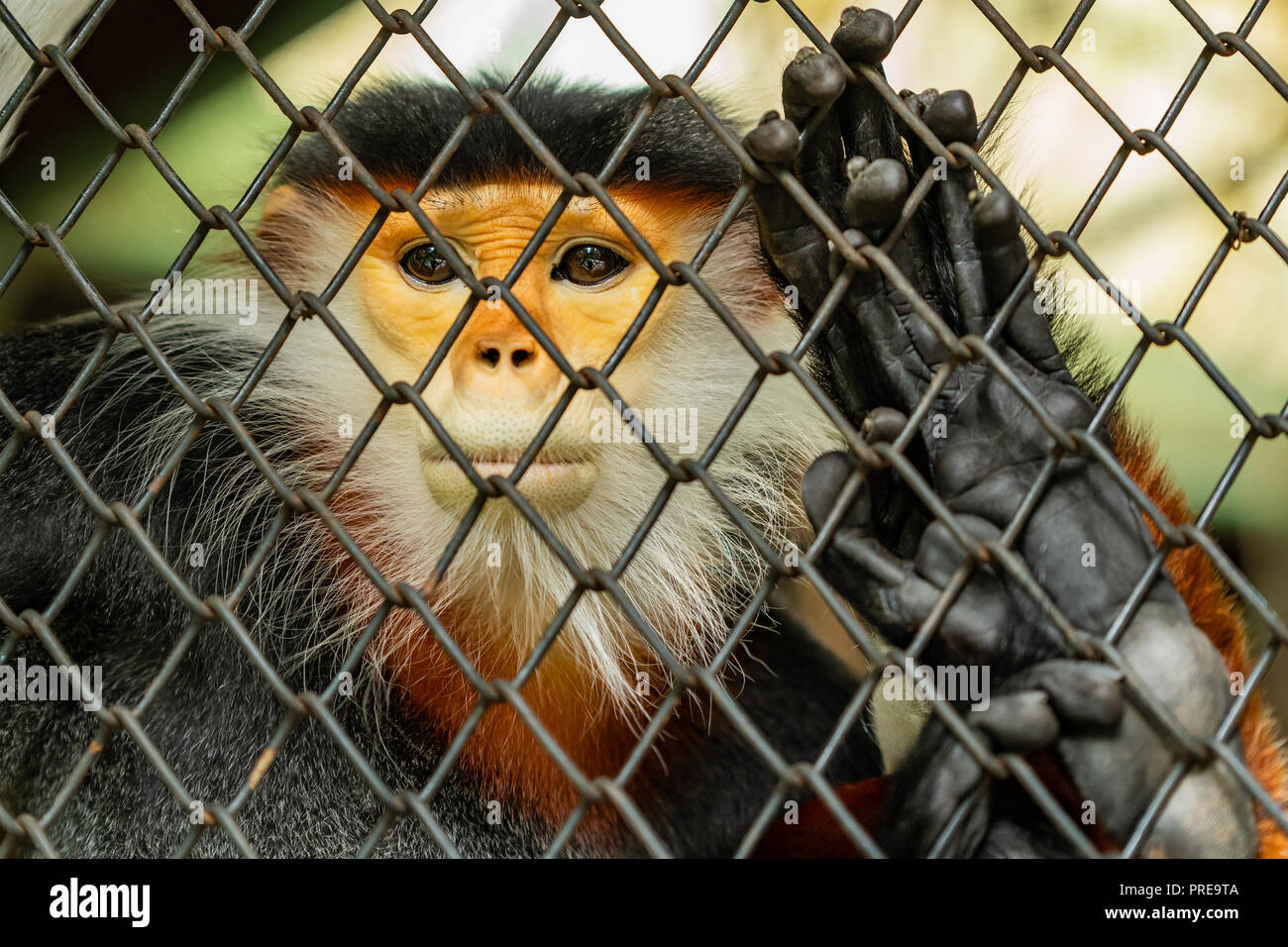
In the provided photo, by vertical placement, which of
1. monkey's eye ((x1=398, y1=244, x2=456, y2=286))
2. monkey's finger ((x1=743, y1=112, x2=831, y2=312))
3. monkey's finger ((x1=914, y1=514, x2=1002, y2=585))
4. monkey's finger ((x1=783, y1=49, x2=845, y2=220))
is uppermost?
monkey's eye ((x1=398, y1=244, x2=456, y2=286))

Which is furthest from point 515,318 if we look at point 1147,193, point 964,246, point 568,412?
point 1147,193

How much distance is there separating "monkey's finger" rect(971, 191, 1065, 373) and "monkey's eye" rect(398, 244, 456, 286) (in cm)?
128

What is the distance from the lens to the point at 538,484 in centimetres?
246

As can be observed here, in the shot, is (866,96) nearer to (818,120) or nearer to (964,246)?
(818,120)

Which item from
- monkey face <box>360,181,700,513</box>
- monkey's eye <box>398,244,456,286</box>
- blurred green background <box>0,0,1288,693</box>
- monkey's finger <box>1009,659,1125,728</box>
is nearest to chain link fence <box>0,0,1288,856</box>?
monkey's finger <box>1009,659,1125,728</box>

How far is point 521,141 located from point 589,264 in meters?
0.36

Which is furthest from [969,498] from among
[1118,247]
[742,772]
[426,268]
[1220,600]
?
[1118,247]

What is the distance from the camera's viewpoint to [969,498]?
73.4 inches

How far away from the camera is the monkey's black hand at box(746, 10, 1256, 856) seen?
171 centimetres

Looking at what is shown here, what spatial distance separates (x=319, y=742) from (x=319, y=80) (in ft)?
6.73

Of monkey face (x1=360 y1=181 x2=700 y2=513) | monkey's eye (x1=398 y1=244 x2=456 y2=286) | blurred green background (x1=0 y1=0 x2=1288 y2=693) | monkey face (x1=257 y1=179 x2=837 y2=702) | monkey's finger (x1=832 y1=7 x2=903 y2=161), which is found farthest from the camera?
blurred green background (x1=0 y1=0 x2=1288 y2=693)

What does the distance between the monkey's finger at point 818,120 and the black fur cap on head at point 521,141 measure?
0.94 m

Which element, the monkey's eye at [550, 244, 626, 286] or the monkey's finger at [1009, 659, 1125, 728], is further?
the monkey's eye at [550, 244, 626, 286]

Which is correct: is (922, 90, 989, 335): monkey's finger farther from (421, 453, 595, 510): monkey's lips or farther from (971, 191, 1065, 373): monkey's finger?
(421, 453, 595, 510): monkey's lips
